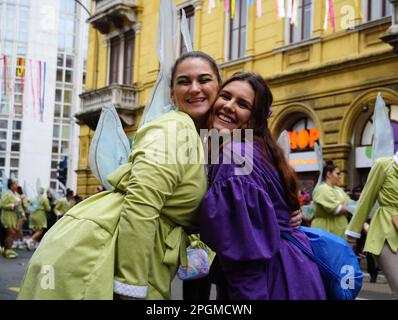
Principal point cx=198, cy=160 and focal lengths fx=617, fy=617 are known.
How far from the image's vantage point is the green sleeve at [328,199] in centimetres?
859

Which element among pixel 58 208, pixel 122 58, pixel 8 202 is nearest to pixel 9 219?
pixel 8 202

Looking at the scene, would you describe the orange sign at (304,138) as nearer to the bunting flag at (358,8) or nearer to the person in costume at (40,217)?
the bunting flag at (358,8)

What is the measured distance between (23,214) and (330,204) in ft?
34.9

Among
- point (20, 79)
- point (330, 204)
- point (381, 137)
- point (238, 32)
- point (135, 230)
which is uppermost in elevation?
point (20, 79)

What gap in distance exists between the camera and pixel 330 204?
28.2ft

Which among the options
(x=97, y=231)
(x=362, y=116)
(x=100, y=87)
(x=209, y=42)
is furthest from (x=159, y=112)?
(x=100, y=87)

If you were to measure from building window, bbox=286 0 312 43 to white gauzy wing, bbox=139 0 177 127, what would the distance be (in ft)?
37.7

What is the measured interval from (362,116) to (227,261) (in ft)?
43.3

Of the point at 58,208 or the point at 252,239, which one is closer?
the point at 252,239

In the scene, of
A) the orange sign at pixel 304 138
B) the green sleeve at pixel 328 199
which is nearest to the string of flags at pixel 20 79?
the orange sign at pixel 304 138

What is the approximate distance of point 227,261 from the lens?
88.2 inches

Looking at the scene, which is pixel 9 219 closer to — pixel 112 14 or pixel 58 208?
pixel 58 208

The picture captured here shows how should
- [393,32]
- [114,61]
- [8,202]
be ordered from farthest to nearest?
1. [114,61]
2. [8,202]
3. [393,32]

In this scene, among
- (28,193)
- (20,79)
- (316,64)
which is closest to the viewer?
(316,64)
